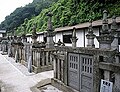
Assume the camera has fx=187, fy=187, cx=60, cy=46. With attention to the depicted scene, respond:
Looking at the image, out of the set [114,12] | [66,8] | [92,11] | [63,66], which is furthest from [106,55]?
[66,8]

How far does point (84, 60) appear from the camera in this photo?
21.9ft

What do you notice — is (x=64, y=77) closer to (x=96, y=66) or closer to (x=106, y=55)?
(x=96, y=66)

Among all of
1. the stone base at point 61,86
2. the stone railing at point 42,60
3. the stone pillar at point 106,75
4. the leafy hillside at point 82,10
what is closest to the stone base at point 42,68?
→ the stone railing at point 42,60

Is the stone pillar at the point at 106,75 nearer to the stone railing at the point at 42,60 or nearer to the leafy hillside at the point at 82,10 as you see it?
the stone railing at the point at 42,60

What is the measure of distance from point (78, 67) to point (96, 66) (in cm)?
123

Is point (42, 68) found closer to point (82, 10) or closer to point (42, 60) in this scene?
point (42, 60)

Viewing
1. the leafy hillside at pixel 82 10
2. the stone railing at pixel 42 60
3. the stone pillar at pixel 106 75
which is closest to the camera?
the stone pillar at pixel 106 75

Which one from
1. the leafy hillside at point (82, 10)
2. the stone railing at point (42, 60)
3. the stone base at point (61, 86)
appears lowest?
the stone base at point (61, 86)

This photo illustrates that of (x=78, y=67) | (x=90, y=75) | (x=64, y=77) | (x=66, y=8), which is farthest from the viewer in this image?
(x=66, y=8)

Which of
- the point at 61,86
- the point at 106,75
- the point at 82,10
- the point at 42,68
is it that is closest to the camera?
the point at 106,75

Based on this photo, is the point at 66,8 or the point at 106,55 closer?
the point at 106,55

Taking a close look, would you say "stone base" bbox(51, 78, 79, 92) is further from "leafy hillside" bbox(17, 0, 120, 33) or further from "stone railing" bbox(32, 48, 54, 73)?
"leafy hillside" bbox(17, 0, 120, 33)

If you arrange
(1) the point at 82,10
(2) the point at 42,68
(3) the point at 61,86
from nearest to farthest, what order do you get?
(3) the point at 61,86, (2) the point at 42,68, (1) the point at 82,10

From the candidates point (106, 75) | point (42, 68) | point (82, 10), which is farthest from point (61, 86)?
point (82, 10)
